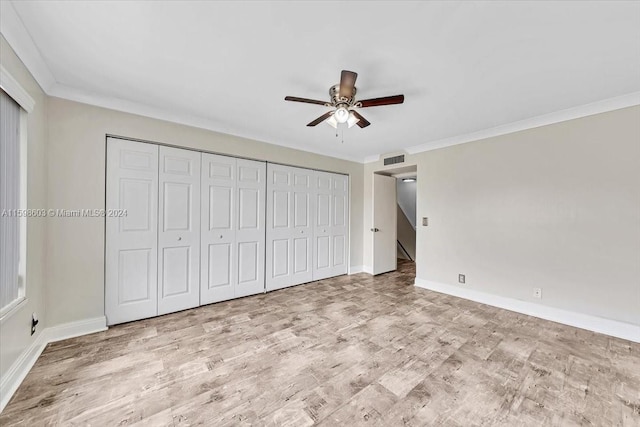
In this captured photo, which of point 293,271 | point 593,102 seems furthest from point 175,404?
point 593,102

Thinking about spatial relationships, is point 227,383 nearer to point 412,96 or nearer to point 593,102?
point 412,96

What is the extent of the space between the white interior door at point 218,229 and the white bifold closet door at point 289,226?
1.89 ft

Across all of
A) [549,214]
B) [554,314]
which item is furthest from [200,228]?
[554,314]

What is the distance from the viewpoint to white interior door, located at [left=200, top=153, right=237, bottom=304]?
10.5ft

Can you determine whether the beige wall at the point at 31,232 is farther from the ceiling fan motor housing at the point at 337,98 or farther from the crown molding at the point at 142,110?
the ceiling fan motor housing at the point at 337,98

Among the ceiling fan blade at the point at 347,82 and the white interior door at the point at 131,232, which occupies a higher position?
the ceiling fan blade at the point at 347,82

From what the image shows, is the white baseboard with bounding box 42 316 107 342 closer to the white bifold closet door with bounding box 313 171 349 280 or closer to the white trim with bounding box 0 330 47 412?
the white trim with bounding box 0 330 47 412

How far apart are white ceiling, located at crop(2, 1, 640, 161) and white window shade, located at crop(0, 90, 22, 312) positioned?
0.57 m

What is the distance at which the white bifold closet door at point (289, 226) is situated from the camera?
384 centimetres

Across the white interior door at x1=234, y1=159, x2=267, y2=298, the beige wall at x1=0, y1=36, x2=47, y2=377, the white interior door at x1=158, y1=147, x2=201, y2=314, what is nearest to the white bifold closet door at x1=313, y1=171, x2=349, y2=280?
the white interior door at x1=234, y1=159, x2=267, y2=298

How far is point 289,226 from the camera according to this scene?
4059 millimetres

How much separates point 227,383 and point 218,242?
1.90m

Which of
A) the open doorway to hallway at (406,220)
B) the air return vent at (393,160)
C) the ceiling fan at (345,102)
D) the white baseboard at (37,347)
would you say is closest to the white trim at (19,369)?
the white baseboard at (37,347)

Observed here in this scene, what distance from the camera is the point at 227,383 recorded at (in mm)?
1752
